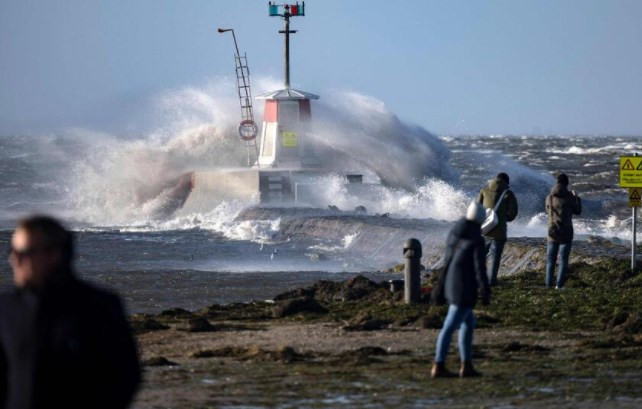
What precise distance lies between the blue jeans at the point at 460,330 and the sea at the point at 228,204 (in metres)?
8.08

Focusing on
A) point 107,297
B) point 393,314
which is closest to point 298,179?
point 393,314

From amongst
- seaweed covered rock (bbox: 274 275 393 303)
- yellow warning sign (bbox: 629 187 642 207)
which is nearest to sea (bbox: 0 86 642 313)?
seaweed covered rock (bbox: 274 275 393 303)

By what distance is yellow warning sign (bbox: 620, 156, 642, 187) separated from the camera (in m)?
18.4

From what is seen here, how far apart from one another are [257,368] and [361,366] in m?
0.84

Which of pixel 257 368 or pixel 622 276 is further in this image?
pixel 622 276

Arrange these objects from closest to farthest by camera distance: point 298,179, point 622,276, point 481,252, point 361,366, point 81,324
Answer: point 81,324 → point 481,252 → point 361,366 → point 622,276 → point 298,179

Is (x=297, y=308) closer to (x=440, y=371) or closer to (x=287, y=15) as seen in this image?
(x=440, y=371)

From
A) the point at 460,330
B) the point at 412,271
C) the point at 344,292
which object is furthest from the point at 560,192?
the point at 460,330

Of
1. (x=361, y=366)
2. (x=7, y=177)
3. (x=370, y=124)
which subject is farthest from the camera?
(x=7, y=177)

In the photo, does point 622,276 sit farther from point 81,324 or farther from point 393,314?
point 81,324

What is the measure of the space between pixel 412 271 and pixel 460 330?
5285 mm

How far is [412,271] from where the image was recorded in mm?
15961

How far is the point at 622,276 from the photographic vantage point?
60.9 feet

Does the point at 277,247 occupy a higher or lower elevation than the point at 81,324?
lower
